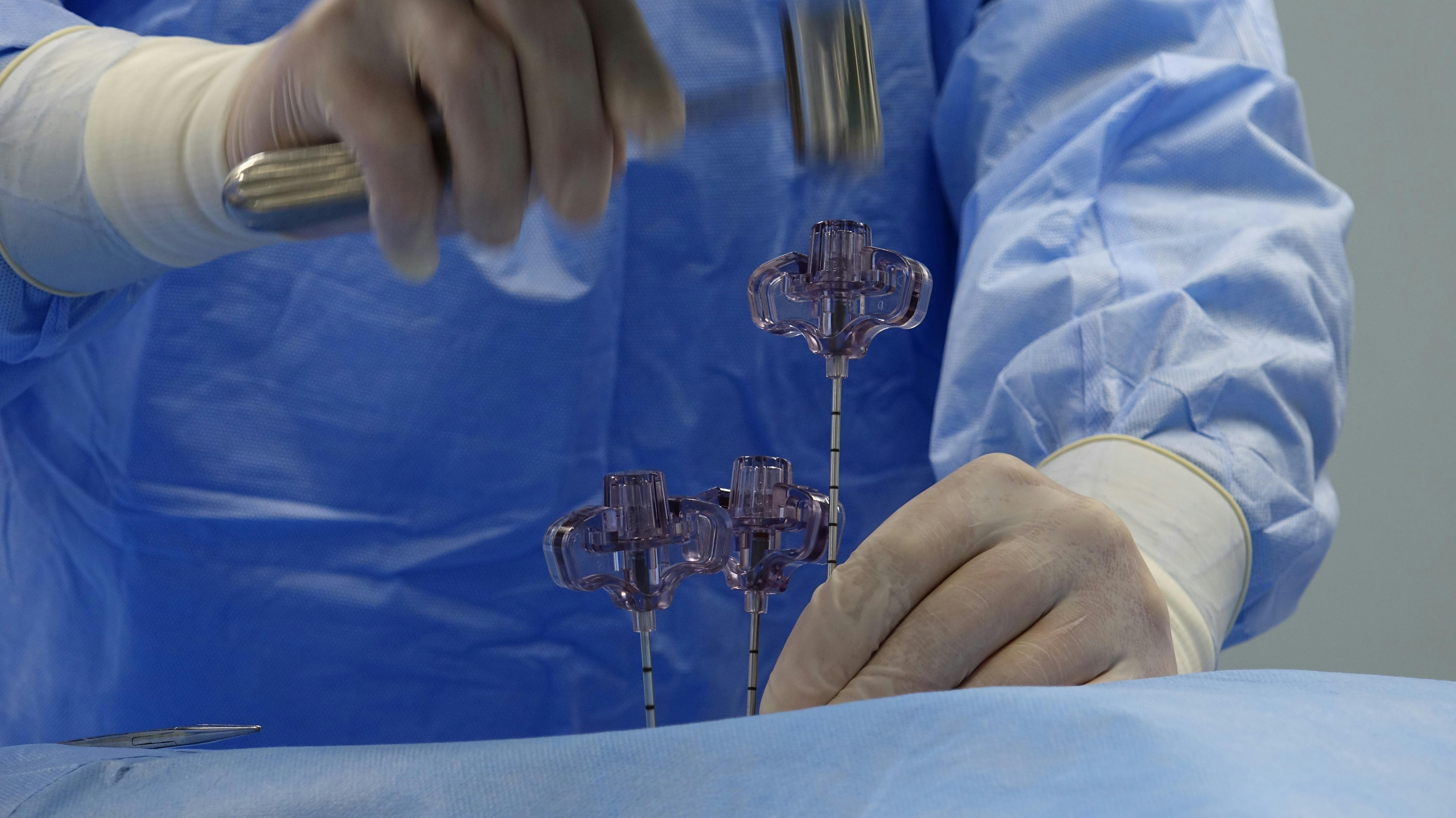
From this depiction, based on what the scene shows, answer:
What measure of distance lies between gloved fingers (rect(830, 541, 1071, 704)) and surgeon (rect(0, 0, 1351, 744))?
74mm

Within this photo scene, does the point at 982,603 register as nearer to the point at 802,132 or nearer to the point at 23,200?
the point at 802,132

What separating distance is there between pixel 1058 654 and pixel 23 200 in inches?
33.9

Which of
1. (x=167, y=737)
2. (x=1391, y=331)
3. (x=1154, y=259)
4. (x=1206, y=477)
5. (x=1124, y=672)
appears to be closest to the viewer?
(x=167, y=737)

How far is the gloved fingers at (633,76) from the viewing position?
2.13 ft

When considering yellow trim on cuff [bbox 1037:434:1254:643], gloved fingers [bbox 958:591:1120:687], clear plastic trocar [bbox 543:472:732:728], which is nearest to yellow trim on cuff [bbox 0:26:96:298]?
clear plastic trocar [bbox 543:472:732:728]

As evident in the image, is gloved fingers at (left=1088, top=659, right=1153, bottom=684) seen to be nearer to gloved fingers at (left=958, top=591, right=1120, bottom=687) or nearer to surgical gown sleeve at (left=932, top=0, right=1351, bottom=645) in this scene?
gloved fingers at (left=958, top=591, right=1120, bottom=687)

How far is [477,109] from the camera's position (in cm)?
64

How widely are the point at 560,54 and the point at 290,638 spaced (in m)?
0.71

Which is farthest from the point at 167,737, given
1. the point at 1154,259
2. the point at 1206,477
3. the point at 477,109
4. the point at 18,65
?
the point at 1154,259

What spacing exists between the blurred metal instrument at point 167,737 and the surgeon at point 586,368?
1.15 ft

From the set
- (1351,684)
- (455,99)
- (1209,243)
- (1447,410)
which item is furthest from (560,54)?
(1447,410)

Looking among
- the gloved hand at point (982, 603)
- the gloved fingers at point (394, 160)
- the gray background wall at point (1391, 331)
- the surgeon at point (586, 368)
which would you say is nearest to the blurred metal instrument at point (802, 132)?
the gloved fingers at point (394, 160)

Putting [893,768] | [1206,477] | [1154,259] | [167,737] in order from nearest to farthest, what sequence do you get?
[893,768] → [167,737] → [1206,477] → [1154,259]

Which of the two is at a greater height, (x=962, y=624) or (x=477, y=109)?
(x=477, y=109)
